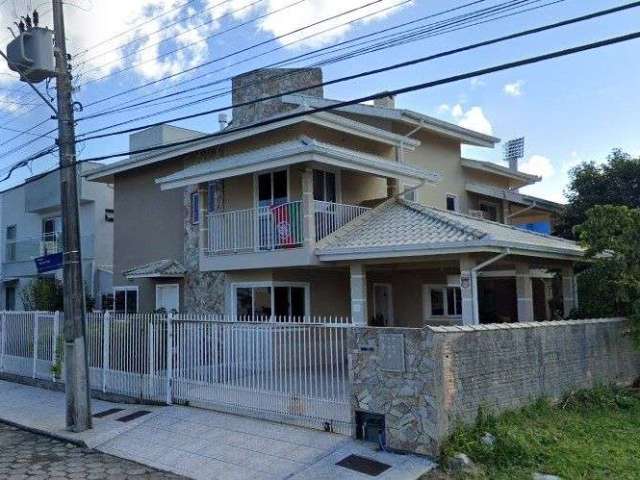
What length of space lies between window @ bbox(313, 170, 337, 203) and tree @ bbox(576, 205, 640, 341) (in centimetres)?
621

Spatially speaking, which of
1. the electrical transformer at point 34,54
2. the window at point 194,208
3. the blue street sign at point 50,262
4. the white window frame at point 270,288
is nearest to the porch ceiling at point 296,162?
the window at point 194,208

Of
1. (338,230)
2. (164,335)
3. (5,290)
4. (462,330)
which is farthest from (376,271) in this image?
(5,290)

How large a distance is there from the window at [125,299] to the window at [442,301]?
9.55 meters

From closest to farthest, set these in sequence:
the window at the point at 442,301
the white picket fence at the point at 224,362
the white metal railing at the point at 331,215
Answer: the white picket fence at the point at 224,362 → the white metal railing at the point at 331,215 → the window at the point at 442,301

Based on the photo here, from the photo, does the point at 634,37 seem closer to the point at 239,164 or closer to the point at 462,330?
the point at 462,330

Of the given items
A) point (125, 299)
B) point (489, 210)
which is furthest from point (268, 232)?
point (489, 210)

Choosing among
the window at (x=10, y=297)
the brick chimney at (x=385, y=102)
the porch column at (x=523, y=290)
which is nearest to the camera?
the porch column at (x=523, y=290)

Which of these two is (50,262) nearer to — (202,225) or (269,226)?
(202,225)

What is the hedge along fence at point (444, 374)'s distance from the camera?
301 inches

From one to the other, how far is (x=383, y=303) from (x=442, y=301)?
1796 millimetres

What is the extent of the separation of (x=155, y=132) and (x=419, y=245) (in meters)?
14.2

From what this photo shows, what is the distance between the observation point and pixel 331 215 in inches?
608

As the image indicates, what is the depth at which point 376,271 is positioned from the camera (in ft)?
59.4

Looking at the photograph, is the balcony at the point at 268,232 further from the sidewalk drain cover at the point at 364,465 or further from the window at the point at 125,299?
the sidewalk drain cover at the point at 364,465
